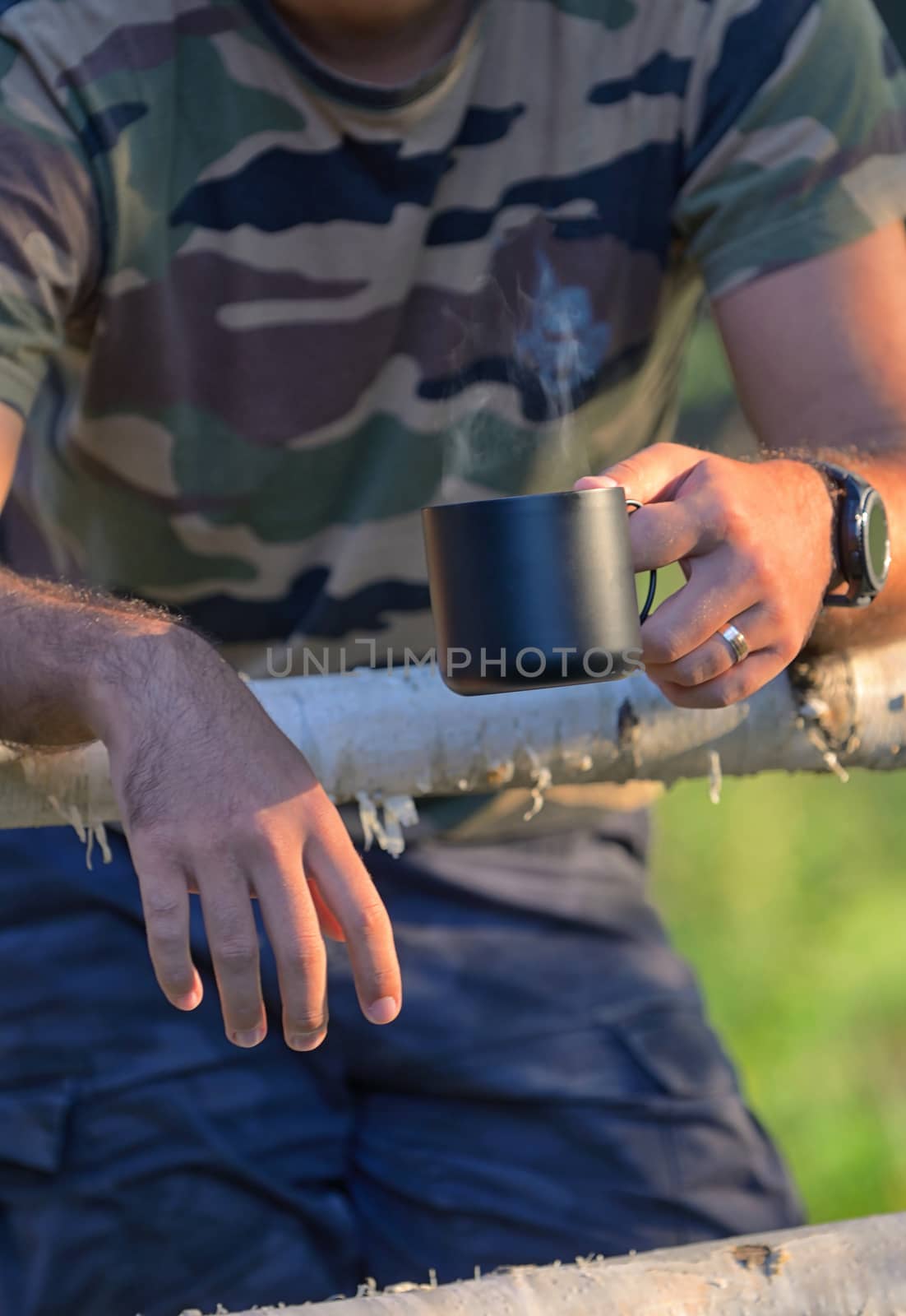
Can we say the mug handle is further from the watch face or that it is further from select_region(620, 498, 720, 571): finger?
the watch face

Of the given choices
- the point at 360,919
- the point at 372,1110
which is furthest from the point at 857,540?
the point at 372,1110

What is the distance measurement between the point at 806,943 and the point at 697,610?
8.49 feet

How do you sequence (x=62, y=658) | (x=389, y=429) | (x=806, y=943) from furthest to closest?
(x=806, y=943) < (x=389, y=429) < (x=62, y=658)

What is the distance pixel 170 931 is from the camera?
1012 mm

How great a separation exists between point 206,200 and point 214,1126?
3.34 ft

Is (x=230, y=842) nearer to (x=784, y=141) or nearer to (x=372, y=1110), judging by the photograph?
(x=372, y=1110)

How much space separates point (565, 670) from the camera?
0.99 meters

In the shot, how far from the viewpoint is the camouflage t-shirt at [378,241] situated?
61.9 inches

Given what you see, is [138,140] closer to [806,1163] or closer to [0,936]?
[0,936]

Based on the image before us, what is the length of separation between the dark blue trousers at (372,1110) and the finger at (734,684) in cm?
74

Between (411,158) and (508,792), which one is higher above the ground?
(411,158)

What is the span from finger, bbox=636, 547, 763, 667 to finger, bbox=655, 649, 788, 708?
5cm

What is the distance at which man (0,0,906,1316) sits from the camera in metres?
1.58

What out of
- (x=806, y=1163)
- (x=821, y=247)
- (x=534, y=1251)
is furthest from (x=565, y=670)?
(x=806, y=1163)
